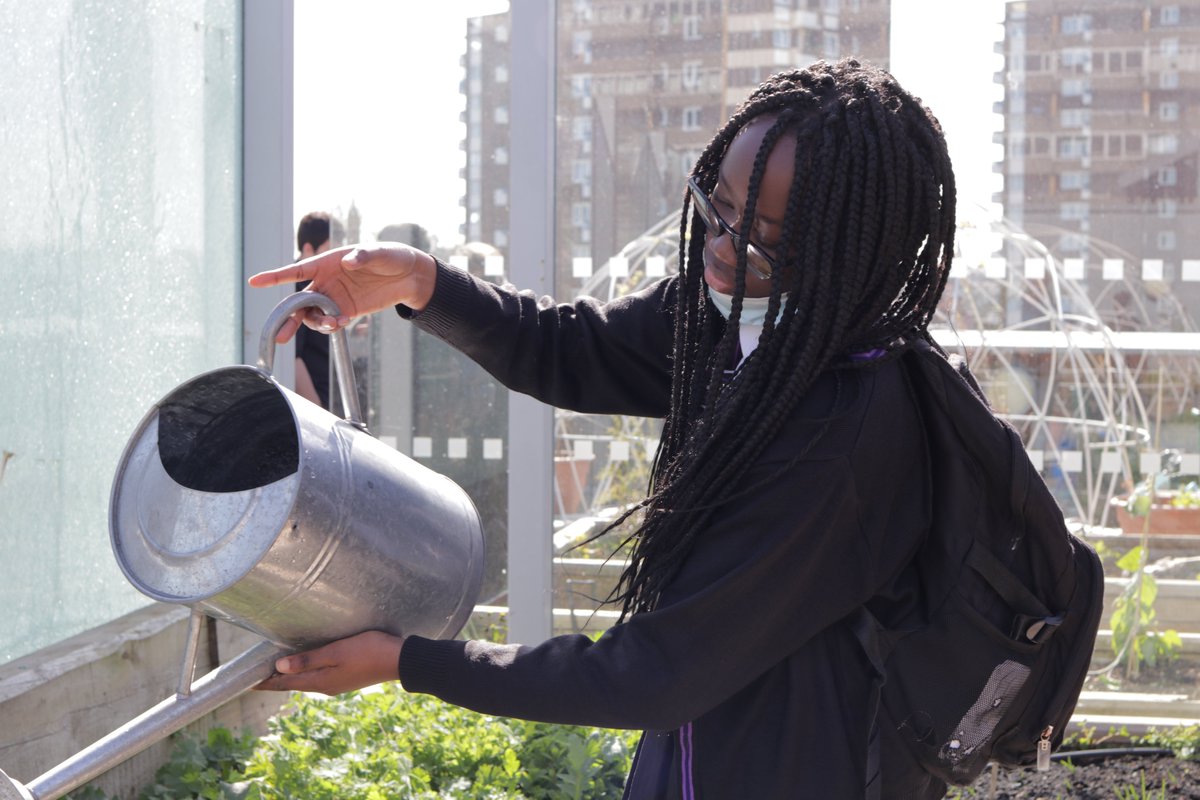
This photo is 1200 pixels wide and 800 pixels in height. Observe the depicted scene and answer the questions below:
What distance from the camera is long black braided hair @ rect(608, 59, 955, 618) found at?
1372 mm

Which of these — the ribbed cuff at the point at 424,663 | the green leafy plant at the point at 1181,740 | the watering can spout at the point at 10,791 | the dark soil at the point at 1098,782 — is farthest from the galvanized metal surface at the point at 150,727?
the green leafy plant at the point at 1181,740

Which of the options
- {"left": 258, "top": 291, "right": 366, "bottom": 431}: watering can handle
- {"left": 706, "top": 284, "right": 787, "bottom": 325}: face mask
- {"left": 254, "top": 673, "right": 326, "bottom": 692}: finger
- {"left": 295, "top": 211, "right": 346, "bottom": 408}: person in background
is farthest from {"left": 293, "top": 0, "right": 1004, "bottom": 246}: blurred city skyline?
{"left": 254, "top": 673, "right": 326, "bottom": 692}: finger

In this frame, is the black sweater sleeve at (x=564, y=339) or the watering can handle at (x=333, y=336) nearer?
the watering can handle at (x=333, y=336)

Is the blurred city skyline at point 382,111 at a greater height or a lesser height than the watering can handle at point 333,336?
greater

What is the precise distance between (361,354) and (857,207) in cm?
256

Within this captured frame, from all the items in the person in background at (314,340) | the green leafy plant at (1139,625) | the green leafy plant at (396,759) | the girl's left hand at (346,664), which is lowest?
the green leafy plant at (396,759)

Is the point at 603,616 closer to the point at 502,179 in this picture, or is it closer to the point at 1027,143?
the point at 502,179

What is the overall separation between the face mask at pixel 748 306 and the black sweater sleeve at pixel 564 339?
263 millimetres

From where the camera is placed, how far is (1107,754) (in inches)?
130

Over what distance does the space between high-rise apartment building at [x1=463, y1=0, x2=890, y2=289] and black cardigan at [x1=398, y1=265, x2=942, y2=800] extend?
2224 mm

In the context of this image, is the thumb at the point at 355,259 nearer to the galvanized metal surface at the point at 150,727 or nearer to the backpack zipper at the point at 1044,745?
the galvanized metal surface at the point at 150,727

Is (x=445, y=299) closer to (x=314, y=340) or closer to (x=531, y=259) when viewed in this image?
(x=531, y=259)

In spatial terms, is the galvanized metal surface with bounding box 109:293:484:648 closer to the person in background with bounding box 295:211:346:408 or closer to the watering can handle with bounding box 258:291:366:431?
the watering can handle with bounding box 258:291:366:431

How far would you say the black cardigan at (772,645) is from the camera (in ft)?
4.32
